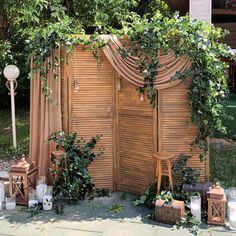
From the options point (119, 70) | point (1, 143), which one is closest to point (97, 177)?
point (119, 70)

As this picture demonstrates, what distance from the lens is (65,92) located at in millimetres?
5043

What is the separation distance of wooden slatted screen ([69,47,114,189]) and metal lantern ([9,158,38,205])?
83 cm

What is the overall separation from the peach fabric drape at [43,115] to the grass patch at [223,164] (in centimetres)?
260

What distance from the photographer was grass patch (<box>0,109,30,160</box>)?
23.9 feet

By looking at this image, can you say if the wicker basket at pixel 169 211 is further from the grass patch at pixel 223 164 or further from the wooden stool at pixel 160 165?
the grass patch at pixel 223 164

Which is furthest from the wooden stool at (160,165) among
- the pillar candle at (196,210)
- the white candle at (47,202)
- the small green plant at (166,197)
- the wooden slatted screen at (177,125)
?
the white candle at (47,202)

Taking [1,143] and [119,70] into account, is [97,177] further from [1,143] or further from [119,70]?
[1,143]

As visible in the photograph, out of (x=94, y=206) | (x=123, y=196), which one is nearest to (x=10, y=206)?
(x=94, y=206)

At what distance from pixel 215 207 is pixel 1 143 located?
5449mm

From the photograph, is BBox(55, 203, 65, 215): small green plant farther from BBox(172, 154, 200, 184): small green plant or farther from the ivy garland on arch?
the ivy garland on arch

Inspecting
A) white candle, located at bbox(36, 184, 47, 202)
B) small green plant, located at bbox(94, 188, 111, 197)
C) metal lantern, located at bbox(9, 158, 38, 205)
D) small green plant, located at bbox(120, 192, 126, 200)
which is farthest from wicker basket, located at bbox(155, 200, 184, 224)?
metal lantern, located at bbox(9, 158, 38, 205)

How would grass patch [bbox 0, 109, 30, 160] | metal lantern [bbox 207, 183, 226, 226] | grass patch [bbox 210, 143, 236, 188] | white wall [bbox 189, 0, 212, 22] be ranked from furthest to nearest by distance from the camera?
grass patch [bbox 0, 109, 30, 160]
white wall [bbox 189, 0, 212, 22]
grass patch [bbox 210, 143, 236, 188]
metal lantern [bbox 207, 183, 226, 226]

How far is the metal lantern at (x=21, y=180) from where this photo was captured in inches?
189

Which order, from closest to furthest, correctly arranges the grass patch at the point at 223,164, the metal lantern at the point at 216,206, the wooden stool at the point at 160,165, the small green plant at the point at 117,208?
the metal lantern at the point at 216,206
the wooden stool at the point at 160,165
the small green plant at the point at 117,208
the grass patch at the point at 223,164
